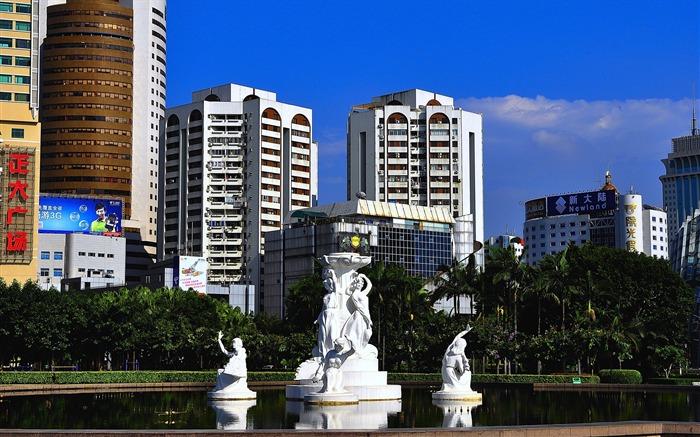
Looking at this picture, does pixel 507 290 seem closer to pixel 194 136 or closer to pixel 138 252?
pixel 194 136

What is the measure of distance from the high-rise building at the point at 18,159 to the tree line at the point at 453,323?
25557mm

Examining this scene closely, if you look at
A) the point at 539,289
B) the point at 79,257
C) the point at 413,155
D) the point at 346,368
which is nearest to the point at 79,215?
the point at 79,257

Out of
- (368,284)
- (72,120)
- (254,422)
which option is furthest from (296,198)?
(254,422)

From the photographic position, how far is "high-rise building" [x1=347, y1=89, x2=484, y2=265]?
18138cm

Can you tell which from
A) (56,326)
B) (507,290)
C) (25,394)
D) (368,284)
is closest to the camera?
(368,284)

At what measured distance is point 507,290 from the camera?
8088 cm

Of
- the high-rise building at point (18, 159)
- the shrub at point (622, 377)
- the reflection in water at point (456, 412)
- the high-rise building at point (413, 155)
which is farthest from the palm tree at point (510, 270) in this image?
the high-rise building at point (413, 155)

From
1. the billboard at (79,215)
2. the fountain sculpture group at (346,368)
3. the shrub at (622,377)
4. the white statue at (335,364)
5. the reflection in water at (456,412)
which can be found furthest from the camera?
the billboard at (79,215)

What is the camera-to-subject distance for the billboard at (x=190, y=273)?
148250 millimetres

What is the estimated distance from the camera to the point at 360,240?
5620 inches

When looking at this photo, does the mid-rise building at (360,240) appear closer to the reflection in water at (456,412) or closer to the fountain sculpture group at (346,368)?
the fountain sculpture group at (346,368)

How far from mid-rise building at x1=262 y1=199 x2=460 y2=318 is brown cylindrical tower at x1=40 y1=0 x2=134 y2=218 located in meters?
48.5

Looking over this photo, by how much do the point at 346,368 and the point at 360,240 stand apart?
310ft

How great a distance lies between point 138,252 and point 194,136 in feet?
86.3
